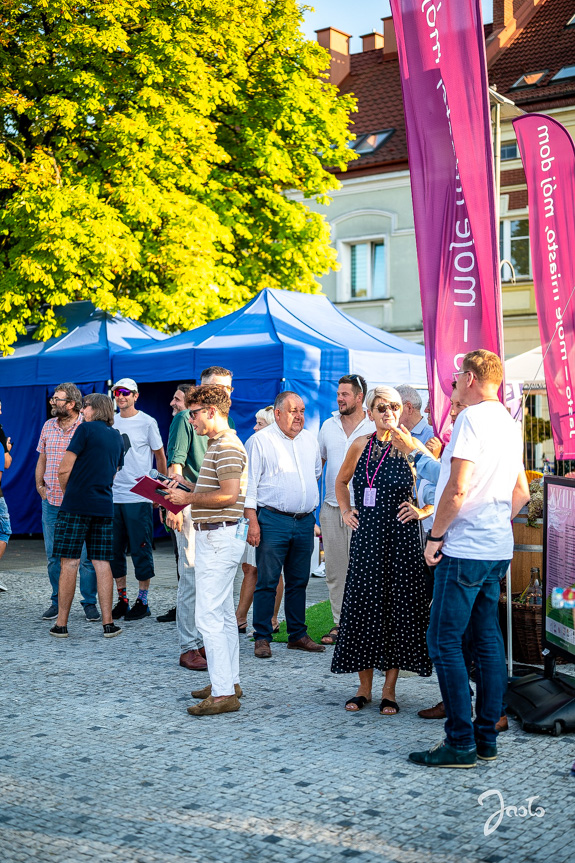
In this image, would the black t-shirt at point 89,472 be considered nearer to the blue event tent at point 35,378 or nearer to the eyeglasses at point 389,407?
the eyeglasses at point 389,407

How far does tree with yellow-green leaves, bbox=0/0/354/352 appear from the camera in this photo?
14.3m

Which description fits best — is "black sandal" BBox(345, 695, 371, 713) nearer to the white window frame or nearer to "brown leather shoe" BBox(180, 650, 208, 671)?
"brown leather shoe" BBox(180, 650, 208, 671)

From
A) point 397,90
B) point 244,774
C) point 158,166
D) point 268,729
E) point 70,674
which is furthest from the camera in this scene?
point 397,90

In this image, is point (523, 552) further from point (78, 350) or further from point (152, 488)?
point (78, 350)

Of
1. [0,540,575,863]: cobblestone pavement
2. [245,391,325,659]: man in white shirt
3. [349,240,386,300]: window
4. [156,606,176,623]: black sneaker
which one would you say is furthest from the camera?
[349,240,386,300]: window

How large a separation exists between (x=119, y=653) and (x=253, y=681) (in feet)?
4.13

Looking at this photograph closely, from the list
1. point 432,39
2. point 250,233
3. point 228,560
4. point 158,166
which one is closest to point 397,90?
point 250,233

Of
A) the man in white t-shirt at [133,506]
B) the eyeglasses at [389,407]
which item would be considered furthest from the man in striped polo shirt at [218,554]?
the man in white t-shirt at [133,506]

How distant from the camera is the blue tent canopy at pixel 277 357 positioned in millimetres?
11297

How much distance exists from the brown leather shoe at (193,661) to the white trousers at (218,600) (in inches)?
39.2

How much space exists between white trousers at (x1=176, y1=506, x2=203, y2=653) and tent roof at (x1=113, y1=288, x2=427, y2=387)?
4873mm

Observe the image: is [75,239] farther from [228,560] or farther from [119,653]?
[228,560]

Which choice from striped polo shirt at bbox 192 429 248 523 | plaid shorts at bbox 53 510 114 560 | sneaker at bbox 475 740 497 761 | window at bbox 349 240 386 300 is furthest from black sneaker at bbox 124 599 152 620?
window at bbox 349 240 386 300

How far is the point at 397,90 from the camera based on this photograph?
1077 inches
